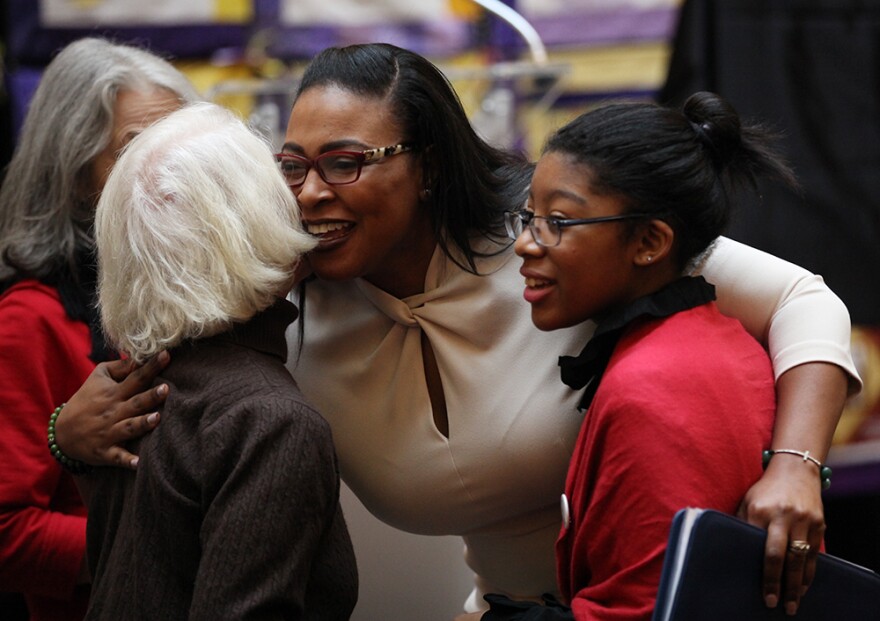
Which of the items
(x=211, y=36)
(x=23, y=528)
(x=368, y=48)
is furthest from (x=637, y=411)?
(x=211, y=36)

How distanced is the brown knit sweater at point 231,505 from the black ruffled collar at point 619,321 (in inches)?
17.7

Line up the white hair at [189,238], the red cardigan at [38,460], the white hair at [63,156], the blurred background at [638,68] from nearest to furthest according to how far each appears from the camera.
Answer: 1. the white hair at [189,238]
2. the red cardigan at [38,460]
3. the white hair at [63,156]
4. the blurred background at [638,68]

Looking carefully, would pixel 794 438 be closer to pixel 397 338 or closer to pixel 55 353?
pixel 397 338

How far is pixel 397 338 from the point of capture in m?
2.17

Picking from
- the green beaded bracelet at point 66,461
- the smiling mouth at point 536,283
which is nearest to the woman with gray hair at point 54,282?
the green beaded bracelet at point 66,461

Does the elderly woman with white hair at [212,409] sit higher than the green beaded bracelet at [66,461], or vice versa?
the elderly woman with white hair at [212,409]

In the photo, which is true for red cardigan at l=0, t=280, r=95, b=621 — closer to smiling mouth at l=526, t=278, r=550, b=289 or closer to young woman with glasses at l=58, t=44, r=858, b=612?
young woman with glasses at l=58, t=44, r=858, b=612

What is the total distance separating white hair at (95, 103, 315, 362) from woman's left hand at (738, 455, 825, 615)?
791 mm

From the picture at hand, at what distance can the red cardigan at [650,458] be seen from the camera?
1.52 m

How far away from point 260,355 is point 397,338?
0.48 metres

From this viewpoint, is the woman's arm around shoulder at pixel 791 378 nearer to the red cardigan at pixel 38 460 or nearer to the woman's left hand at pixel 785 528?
the woman's left hand at pixel 785 528

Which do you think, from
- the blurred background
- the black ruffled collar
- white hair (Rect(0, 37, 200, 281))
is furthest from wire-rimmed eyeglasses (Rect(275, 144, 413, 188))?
the blurred background

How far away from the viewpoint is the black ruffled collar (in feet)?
5.72

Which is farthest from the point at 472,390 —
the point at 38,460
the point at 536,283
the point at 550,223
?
the point at 38,460
